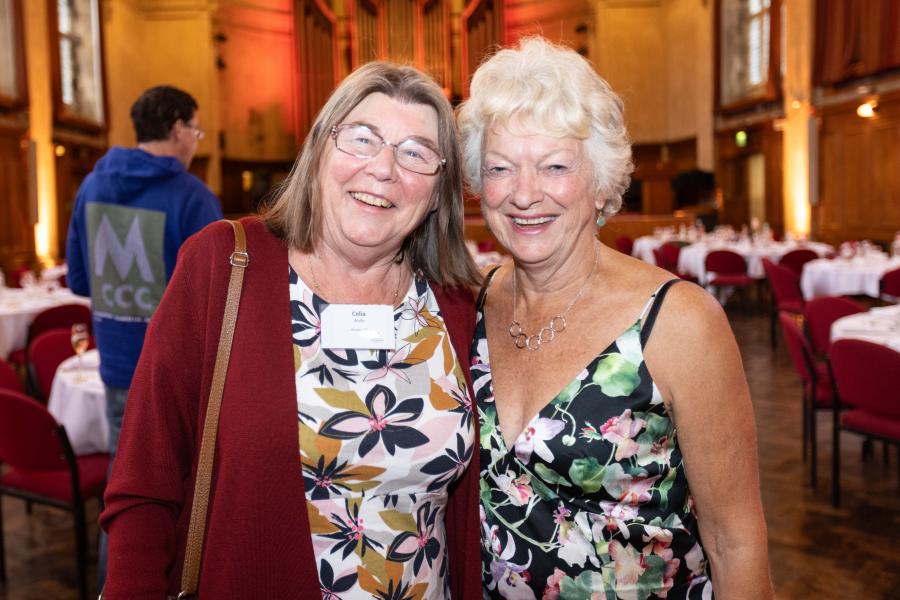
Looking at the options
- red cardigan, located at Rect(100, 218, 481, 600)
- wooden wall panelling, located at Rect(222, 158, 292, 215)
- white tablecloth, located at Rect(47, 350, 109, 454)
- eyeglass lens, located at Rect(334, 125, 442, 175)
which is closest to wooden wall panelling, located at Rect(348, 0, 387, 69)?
wooden wall panelling, located at Rect(222, 158, 292, 215)

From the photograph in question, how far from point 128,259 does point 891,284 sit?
617cm

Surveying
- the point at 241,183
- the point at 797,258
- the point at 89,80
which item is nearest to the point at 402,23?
the point at 241,183

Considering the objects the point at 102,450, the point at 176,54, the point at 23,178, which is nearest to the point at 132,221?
the point at 102,450

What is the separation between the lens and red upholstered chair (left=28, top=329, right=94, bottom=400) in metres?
4.17

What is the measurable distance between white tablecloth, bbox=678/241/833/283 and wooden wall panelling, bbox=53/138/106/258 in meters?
9.63

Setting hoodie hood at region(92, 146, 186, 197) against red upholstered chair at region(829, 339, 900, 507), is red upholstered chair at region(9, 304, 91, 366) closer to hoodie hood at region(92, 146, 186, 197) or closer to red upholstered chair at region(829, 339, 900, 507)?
hoodie hood at region(92, 146, 186, 197)

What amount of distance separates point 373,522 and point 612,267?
28.0 inches

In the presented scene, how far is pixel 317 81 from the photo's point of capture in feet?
59.2

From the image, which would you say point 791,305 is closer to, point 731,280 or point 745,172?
point 731,280

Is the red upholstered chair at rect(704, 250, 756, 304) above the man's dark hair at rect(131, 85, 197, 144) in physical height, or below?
below

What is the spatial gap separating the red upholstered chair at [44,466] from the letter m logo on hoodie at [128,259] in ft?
1.56

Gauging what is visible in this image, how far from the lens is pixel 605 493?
142 centimetres

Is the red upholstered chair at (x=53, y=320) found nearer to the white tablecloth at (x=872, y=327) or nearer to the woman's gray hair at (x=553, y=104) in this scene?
the woman's gray hair at (x=553, y=104)

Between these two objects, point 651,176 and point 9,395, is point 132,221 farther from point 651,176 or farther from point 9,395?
point 651,176
